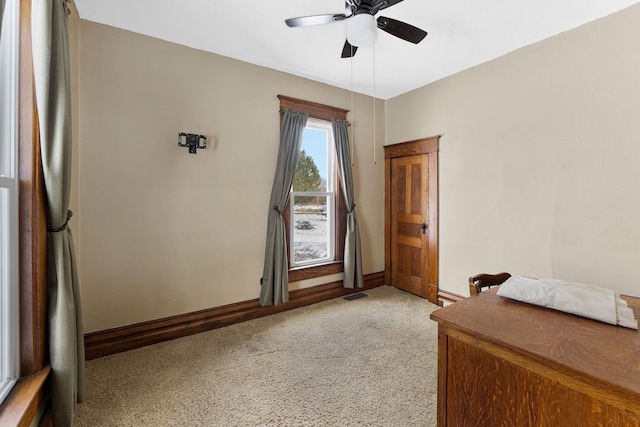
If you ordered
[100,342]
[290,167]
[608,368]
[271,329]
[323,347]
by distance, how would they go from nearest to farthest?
[608,368], [100,342], [323,347], [271,329], [290,167]

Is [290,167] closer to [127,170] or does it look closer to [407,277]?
[127,170]

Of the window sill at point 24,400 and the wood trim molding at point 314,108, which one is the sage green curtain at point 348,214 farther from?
the window sill at point 24,400

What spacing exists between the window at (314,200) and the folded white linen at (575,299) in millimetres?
2477

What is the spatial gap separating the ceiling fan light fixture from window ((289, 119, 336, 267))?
1.76 metres

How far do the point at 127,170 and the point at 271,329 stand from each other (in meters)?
2.08

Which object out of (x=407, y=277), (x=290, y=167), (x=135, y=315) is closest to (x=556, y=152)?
(x=407, y=277)

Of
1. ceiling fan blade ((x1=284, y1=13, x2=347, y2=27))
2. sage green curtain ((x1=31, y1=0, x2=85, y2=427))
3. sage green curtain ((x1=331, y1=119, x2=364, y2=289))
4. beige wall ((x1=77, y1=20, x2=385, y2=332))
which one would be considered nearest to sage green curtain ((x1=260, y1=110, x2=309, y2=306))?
beige wall ((x1=77, y1=20, x2=385, y2=332))

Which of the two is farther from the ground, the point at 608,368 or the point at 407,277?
the point at 608,368

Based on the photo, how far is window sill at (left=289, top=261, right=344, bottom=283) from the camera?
140 inches

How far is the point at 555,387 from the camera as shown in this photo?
1026 millimetres

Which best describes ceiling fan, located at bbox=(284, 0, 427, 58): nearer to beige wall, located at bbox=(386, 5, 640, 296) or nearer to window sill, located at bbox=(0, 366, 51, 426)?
beige wall, located at bbox=(386, 5, 640, 296)

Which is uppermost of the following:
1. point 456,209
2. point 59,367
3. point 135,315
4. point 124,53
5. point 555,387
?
point 124,53

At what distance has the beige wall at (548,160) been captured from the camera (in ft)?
7.56

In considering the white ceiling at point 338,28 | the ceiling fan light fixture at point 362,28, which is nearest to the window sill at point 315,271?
the white ceiling at point 338,28
